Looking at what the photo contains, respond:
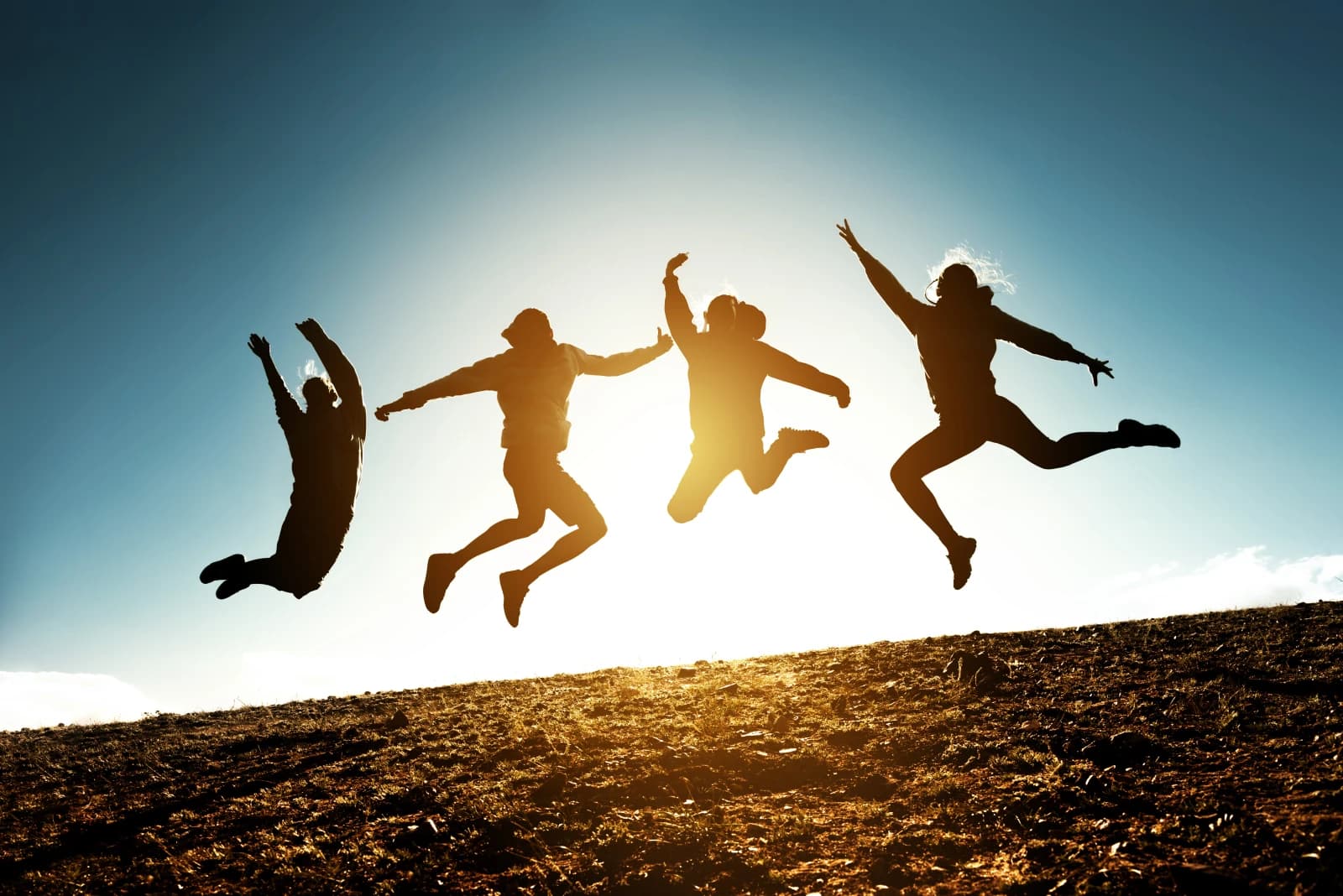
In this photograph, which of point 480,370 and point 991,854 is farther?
point 480,370

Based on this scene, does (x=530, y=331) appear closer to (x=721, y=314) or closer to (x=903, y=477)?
(x=721, y=314)

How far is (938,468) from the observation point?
7.02m

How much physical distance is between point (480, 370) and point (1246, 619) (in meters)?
9.46

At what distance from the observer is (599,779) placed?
239 inches

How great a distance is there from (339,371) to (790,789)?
4858mm

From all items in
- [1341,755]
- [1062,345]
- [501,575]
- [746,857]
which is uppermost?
[1062,345]

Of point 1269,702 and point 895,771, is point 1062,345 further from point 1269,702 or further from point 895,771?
point 895,771

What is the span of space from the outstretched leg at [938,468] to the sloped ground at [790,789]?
1373 millimetres

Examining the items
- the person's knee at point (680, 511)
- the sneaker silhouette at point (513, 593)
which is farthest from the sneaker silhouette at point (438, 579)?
the person's knee at point (680, 511)

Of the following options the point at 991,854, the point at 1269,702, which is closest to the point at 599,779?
Answer: the point at 991,854

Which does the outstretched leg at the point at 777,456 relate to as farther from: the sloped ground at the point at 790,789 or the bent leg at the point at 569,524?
the sloped ground at the point at 790,789

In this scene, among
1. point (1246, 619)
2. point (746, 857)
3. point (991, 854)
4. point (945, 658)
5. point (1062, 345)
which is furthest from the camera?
point (1246, 619)

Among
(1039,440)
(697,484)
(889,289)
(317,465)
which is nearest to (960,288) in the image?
(889,289)

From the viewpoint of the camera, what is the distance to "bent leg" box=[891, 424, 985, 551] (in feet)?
22.6
